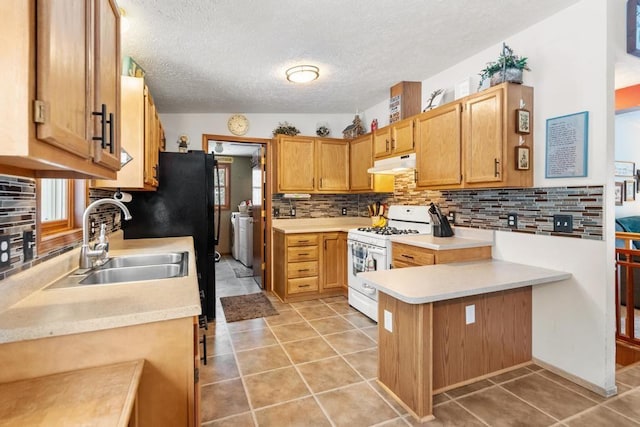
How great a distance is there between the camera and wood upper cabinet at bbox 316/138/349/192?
4570 millimetres

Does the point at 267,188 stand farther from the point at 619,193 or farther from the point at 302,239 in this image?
the point at 619,193

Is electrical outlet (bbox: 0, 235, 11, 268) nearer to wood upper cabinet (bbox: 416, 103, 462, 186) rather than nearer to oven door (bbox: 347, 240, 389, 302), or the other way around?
oven door (bbox: 347, 240, 389, 302)

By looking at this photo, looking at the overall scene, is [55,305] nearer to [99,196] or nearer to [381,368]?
[99,196]

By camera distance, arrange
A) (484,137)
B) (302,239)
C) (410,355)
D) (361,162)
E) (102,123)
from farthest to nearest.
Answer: (361,162) < (302,239) < (484,137) < (410,355) < (102,123)

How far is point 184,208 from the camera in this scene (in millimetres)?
3406

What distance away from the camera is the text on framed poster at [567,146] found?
219cm

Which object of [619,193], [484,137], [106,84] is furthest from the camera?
[619,193]

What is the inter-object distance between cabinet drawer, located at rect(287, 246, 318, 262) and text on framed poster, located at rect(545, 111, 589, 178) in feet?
8.50

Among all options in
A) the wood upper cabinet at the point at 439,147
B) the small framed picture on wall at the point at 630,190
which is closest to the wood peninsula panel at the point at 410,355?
the wood upper cabinet at the point at 439,147

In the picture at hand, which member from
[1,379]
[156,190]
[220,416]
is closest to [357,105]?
[156,190]

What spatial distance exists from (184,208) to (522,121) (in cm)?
306

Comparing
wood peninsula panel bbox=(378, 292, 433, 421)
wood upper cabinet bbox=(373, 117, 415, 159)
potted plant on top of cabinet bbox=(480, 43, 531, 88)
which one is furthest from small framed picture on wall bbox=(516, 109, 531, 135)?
wood peninsula panel bbox=(378, 292, 433, 421)

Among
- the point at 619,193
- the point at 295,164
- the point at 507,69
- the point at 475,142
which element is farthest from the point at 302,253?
the point at 619,193

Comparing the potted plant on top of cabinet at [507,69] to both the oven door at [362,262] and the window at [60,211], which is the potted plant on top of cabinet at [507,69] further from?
the window at [60,211]
